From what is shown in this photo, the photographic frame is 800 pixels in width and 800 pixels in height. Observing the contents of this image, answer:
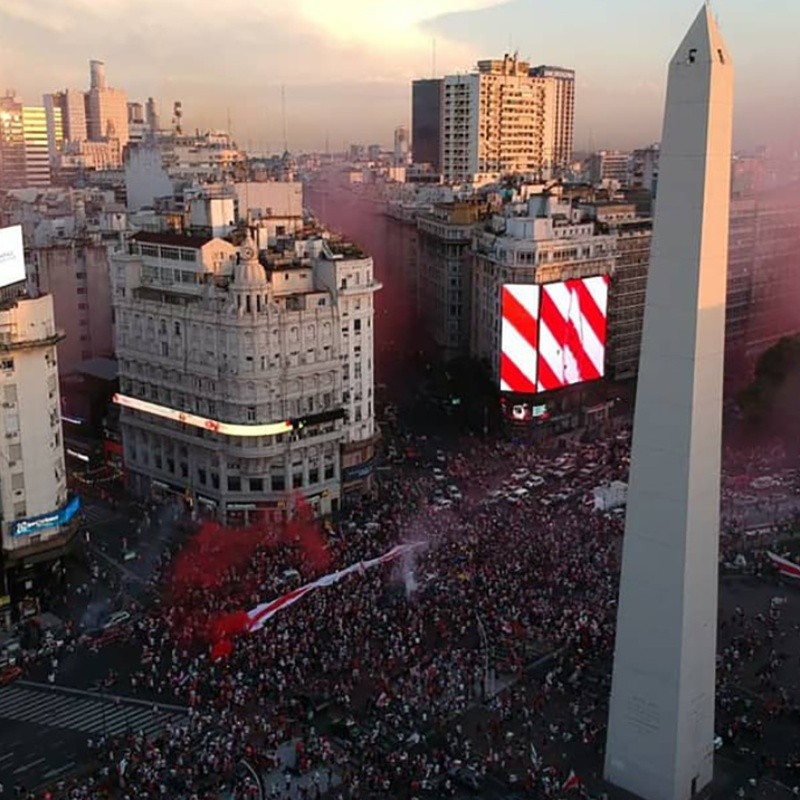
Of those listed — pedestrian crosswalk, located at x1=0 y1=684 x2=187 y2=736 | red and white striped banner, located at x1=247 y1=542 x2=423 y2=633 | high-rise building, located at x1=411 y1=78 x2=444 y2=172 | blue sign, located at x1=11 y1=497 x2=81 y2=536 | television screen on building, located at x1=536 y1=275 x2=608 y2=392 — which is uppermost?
high-rise building, located at x1=411 y1=78 x2=444 y2=172

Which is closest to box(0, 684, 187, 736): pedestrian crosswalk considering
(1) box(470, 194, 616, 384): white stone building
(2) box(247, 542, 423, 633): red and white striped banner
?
(2) box(247, 542, 423, 633): red and white striped banner

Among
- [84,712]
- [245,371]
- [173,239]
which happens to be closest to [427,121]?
[173,239]

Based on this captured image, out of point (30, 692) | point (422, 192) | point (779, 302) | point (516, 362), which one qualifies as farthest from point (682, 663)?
point (422, 192)

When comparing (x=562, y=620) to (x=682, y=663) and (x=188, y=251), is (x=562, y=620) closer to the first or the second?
(x=682, y=663)

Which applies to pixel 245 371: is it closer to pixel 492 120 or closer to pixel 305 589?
pixel 305 589

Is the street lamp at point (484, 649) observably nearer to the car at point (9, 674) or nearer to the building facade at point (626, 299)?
the car at point (9, 674)

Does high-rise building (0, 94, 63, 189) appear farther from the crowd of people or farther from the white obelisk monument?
the white obelisk monument

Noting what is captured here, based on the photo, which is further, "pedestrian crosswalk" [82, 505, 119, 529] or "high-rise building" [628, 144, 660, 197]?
"high-rise building" [628, 144, 660, 197]
